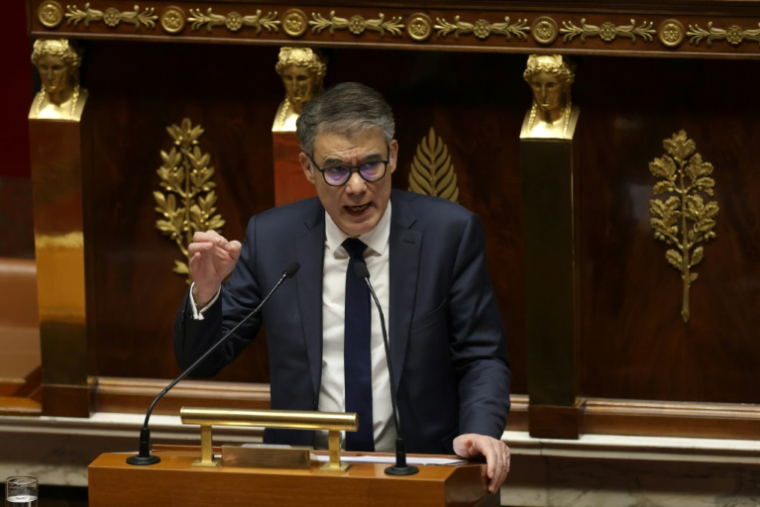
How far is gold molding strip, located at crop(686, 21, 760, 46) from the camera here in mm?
3227

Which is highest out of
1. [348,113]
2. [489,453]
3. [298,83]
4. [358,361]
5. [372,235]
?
[298,83]

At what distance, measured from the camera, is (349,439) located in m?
2.57

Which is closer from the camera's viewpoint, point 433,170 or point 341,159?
point 341,159

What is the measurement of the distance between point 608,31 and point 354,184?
1.00 meters

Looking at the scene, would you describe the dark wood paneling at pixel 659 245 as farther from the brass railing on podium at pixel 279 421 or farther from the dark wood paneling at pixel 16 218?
the dark wood paneling at pixel 16 218

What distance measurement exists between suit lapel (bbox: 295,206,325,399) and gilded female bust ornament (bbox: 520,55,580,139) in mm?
802

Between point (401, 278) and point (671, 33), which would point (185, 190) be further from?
point (671, 33)

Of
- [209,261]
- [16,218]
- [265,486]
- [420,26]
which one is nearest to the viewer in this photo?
[265,486]

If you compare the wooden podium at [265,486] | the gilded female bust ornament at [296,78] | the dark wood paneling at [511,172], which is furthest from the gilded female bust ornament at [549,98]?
the wooden podium at [265,486]

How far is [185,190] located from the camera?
362 cm

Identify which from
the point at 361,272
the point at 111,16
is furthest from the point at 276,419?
the point at 111,16

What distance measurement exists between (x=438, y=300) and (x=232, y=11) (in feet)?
3.66

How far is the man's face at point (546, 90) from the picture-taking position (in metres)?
3.30

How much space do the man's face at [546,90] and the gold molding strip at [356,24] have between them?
1.11 ft
